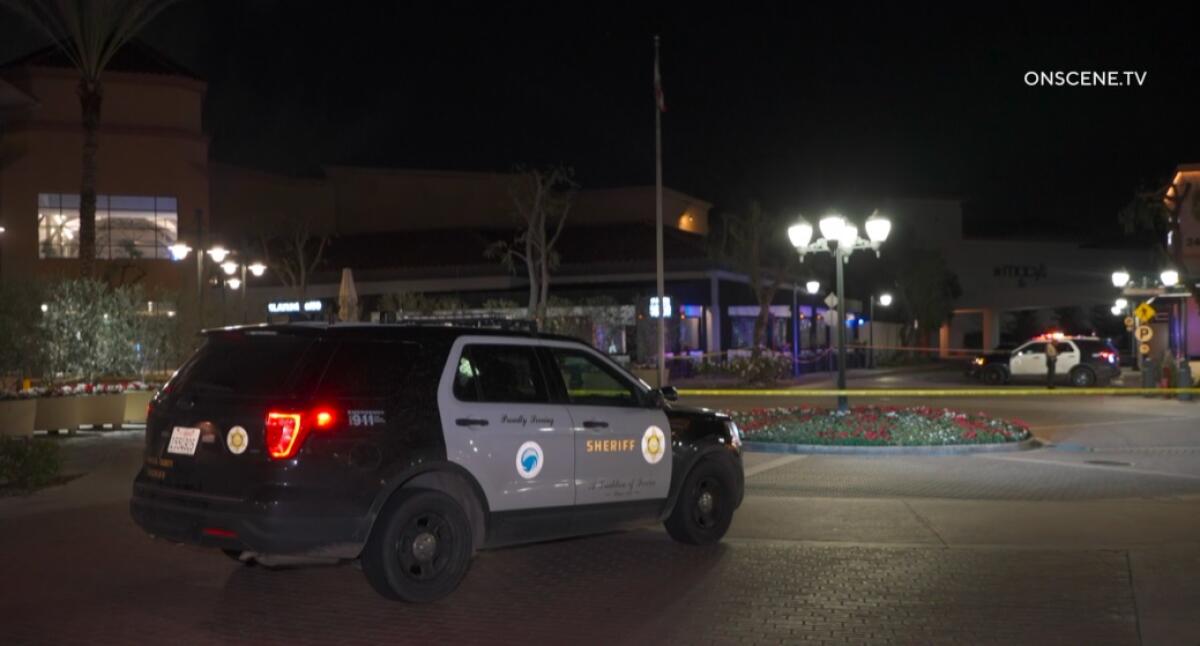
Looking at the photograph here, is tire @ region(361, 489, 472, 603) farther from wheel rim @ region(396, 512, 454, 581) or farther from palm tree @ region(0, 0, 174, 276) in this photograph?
palm tree @ region(0, 0, 174, 276)

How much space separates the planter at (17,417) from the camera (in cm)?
1792

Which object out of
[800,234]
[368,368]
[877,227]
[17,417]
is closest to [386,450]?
[368,368]

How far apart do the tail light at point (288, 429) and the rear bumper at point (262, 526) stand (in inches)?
11.6

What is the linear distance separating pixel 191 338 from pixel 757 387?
18922 mm

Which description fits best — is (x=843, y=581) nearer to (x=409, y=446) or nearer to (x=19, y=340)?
(x=409, y=446)

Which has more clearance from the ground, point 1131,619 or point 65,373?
point 65,373

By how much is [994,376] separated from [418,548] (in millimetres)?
35211

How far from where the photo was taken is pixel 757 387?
129 ft

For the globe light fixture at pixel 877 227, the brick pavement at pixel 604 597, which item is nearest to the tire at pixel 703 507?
the brick pavement at pixel 604 597

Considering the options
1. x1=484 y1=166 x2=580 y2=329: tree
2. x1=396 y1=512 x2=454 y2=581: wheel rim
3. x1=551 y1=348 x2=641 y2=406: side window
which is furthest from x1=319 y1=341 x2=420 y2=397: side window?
x1=484 y1=166 x2=580 y2=329: tree

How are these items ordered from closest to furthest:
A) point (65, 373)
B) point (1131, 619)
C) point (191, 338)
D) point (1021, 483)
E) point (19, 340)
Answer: point (1131, 619) → point (1021, 483) → point (19, 340) → point (65, 373) → point (191, 338)

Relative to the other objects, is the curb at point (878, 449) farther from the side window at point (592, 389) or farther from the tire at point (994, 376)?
the tire at point (994, 376)

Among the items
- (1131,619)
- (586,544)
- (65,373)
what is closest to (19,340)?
(65,373)

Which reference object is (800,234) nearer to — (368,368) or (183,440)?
(368,368)
